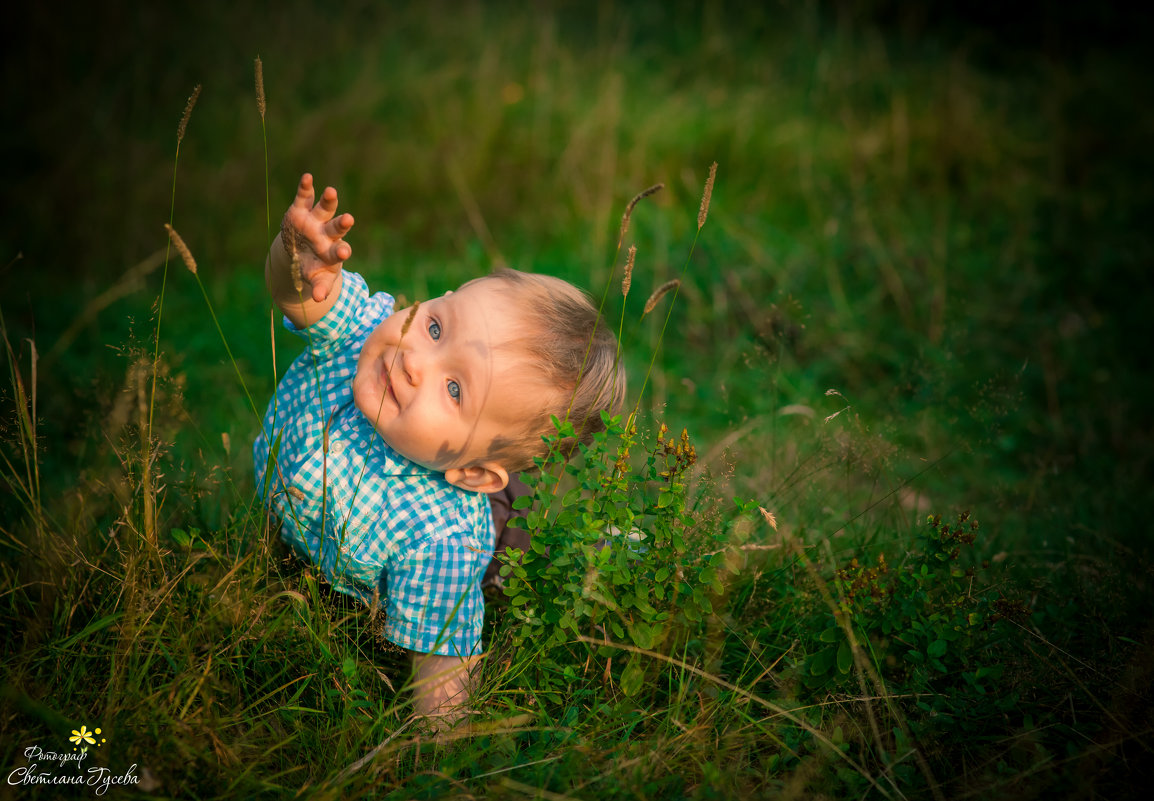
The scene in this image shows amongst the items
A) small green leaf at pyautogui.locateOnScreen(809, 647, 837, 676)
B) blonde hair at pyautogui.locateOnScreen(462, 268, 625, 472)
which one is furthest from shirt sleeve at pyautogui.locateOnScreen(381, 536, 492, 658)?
small green leaf at pyautogui.locateOnScreen(809, 647, 837, 676)

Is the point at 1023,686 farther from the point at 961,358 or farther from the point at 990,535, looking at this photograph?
the point at 961,358

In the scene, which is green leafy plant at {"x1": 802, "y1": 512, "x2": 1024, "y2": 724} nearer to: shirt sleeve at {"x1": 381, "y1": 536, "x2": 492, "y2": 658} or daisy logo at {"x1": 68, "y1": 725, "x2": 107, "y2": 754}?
shirt sleeve at {"x1": 381, "y1": 536, "x2": 492, "y2": 658}

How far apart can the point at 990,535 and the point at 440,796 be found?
1984 millimetres

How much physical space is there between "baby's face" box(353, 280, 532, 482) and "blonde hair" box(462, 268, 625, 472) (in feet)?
0.13

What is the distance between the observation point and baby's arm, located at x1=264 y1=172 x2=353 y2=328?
68.5 inches

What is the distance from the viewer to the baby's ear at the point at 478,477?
198 centimetres

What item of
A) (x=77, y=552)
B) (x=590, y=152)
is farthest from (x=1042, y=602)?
(x=590, y=152)

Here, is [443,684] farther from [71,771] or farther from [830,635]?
[830,635]

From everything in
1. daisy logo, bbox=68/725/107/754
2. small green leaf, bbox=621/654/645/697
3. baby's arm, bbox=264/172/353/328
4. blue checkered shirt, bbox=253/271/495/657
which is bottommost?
small green leaf, bbox=621/654/645/697

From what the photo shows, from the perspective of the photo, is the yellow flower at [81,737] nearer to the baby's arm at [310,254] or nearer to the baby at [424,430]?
the baby at [424,430]

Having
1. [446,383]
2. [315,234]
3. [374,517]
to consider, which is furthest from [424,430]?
[315,234]

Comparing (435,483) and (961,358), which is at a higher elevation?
(435,483)

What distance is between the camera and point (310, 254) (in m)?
1.87

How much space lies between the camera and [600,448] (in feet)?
5.71
